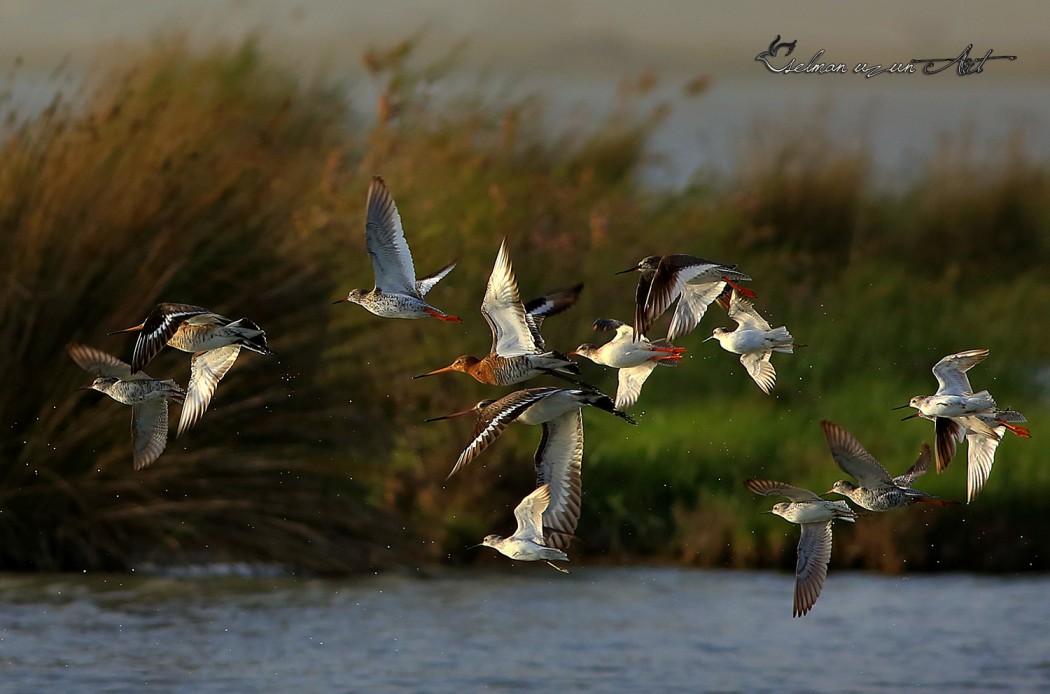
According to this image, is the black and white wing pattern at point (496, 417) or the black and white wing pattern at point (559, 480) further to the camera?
the black and white wing pattern at point (559, 480)

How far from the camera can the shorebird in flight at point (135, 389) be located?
446 inches

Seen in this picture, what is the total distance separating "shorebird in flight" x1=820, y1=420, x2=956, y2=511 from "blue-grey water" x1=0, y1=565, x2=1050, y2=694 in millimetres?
3363

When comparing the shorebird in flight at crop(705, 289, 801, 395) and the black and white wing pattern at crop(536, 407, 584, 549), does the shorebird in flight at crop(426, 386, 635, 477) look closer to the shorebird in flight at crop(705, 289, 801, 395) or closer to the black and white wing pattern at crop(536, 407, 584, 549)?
the black and white wing pattern at crop(536, 407, 584, 549)

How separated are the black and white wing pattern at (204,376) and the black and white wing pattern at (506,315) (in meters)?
1.69

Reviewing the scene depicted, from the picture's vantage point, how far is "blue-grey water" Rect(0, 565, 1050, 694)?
14000mm

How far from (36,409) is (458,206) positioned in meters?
5.39

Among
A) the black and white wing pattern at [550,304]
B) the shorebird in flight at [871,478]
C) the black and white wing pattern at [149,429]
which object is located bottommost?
the black and white wing pattern at [149,429]

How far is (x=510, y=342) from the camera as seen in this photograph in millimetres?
10289

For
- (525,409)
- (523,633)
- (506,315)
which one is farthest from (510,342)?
(523,633)

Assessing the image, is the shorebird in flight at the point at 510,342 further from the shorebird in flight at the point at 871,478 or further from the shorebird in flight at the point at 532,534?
the shorebird in flight at the point at 871,478

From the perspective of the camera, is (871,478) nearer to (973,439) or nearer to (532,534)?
(973,439)

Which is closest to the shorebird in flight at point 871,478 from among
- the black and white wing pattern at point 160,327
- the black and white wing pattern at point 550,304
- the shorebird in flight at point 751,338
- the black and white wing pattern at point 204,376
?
the shorebird in flight at point 751,338

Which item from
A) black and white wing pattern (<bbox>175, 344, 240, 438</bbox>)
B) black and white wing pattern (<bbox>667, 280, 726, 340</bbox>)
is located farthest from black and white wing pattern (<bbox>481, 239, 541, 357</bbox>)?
black and white wing pattern (<bbox>175, 344, 240, 438</bbox>)

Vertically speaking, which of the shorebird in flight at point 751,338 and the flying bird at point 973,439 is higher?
the shorebird in flight at point 751,338
